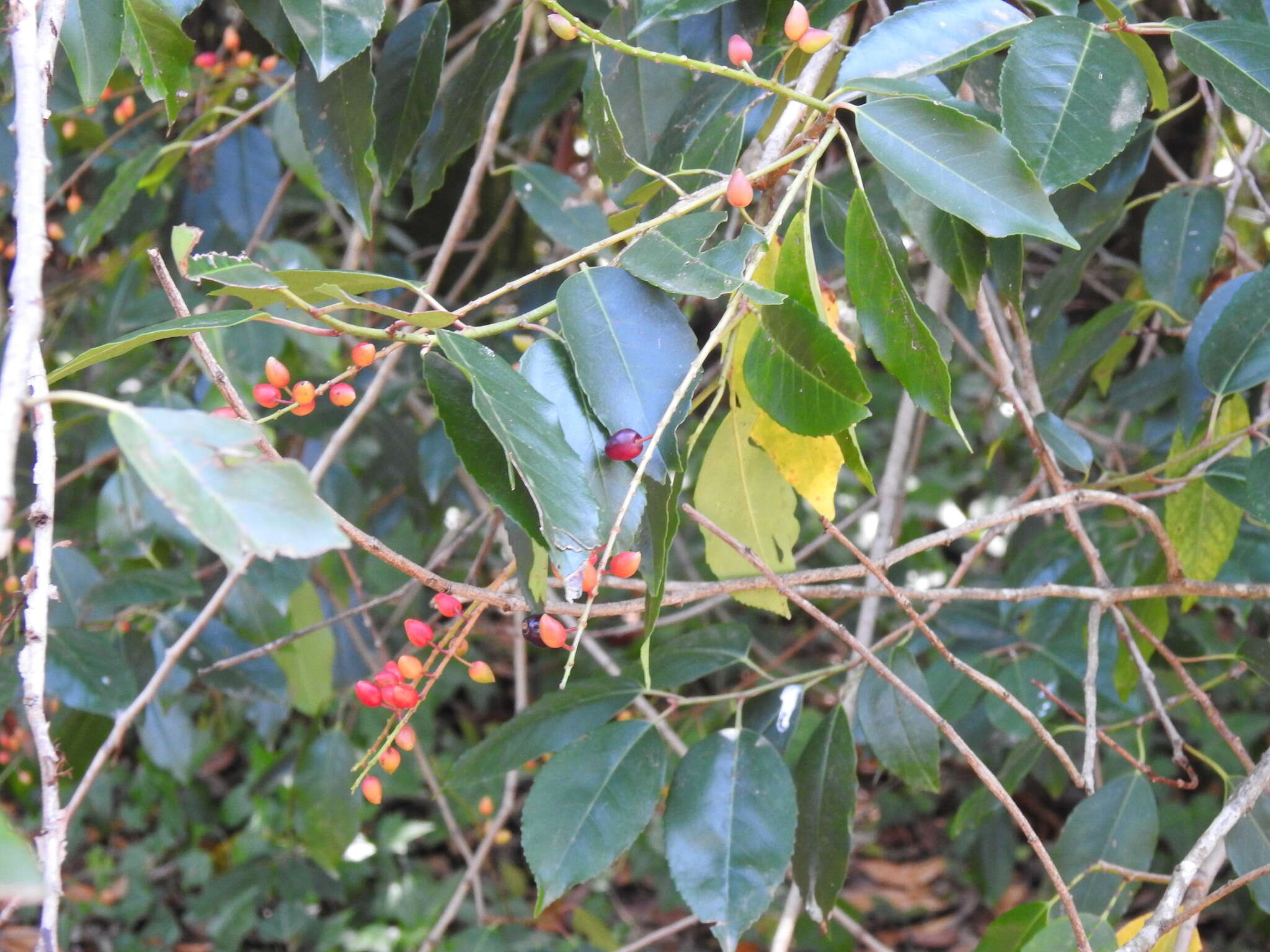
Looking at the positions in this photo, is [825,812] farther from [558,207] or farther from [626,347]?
[558,207]

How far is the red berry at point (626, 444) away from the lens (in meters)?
0.62

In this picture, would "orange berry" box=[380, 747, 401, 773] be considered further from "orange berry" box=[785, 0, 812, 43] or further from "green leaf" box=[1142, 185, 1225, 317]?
"green leaf" box=[1142, 185, 1225, 317]

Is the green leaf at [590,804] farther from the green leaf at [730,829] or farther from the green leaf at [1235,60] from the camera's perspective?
the green leaf at [1235,60]

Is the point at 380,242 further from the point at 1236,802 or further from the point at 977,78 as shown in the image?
the point at 1236,802

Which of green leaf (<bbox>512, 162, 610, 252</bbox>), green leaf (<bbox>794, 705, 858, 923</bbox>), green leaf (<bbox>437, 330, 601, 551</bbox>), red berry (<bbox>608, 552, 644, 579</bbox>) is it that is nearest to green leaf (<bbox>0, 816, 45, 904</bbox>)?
green leaf (<bbox>437, 330, 601, 551</bbox>)

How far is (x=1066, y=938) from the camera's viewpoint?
0.85 metres

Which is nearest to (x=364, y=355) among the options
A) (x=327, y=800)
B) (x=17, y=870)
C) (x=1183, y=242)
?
(x=17, y=870)

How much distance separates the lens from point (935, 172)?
2.20 ft

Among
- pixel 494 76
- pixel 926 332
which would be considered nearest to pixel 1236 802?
pixel 926 332

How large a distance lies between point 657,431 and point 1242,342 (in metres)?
0.65

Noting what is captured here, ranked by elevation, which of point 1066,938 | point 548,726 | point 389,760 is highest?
point 389,760

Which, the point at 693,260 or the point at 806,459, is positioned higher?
the point at 693,260

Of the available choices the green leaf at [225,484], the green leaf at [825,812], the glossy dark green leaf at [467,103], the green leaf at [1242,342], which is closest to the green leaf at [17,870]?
the green leaf at [225,484]

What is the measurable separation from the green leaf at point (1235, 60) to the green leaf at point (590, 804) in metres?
0.66
